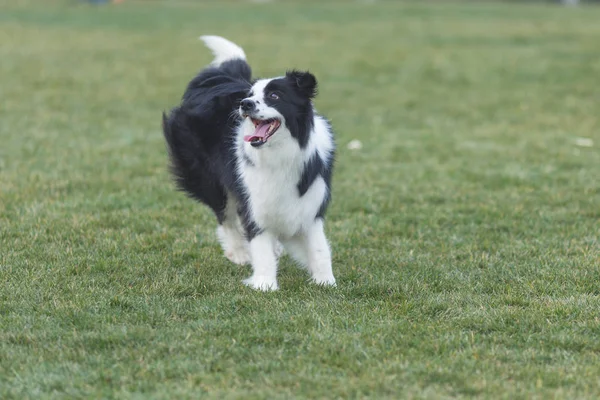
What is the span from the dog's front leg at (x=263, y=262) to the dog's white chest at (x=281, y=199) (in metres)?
0.09

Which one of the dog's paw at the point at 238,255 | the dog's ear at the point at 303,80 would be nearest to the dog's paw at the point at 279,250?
the dog's paw at the point at 238,255

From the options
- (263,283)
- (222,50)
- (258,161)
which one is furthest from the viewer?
(222,50)

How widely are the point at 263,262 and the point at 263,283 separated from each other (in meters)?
0.13

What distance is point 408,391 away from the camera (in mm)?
3748

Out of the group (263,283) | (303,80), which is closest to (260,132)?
(303,80)

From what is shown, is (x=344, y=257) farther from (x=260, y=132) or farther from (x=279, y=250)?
(x=260, y=132)

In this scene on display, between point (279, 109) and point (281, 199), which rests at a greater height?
point (279, 109)

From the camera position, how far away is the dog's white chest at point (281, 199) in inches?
201

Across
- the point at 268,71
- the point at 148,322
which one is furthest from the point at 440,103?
the point at 148,322

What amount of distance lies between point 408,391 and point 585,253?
2.66m

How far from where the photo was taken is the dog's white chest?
5098mm

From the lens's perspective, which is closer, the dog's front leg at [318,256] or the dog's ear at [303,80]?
the dog's ear at [303,80]

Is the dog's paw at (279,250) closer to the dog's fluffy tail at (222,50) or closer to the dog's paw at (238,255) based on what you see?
the dog's paw at (238,255)

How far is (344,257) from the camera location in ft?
19.7
